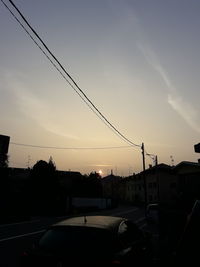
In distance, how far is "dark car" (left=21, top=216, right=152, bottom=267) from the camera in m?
5.10

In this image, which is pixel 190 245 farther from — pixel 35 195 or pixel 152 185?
pixel 152 185

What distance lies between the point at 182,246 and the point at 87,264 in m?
2.96

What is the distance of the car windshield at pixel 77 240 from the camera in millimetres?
5289

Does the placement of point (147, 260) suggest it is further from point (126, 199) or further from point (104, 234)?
point (126, 199)

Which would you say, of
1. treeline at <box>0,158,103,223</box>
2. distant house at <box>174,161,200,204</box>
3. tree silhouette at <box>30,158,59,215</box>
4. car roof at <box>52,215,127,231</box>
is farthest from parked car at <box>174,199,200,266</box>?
tree silhouette at <box>30,158,59,215</box>

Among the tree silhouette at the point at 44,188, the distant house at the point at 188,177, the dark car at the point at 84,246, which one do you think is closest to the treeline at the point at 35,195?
the tree silhouette at the point at 44,188

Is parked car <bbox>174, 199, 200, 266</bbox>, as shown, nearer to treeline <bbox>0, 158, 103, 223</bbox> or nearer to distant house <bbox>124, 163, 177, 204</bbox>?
treeline <bbox>0, 158, 103, 223</bbox>

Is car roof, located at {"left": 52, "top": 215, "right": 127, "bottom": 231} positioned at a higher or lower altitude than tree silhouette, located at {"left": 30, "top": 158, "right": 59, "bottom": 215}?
lower

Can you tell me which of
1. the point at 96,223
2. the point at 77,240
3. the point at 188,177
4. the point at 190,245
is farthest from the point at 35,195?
the point at 77,240

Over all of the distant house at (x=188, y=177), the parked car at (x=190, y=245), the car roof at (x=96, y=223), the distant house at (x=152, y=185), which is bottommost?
the parked car at (x=190, y=245)

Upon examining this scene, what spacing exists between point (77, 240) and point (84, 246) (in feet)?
0.65

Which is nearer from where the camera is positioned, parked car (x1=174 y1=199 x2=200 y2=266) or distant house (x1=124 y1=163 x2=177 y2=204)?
parked car (x1=174 y1=199 x2=200 y2=266)

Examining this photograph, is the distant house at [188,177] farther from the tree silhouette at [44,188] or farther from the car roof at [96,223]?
the tree silhouette at [44,188]

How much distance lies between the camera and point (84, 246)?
533 centimetres
